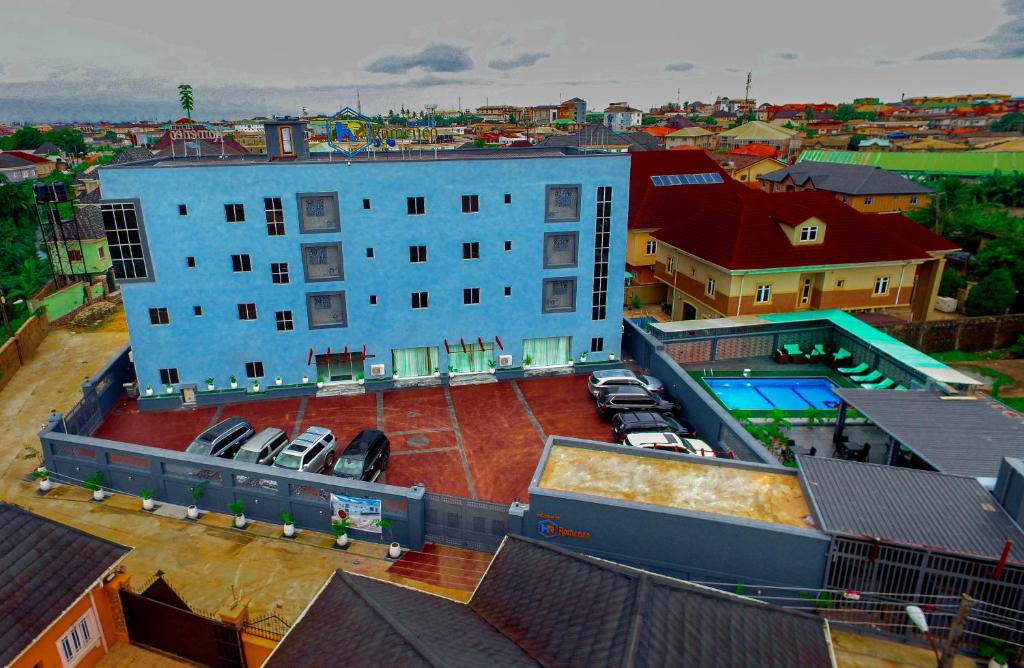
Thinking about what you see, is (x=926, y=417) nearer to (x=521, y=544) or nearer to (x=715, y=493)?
(x=715, y=493)

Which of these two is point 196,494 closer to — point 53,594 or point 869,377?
point 53,594

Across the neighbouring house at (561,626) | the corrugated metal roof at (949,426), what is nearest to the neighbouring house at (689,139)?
the corrugated metal roof at (949,426)

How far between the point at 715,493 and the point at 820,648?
25.4ft

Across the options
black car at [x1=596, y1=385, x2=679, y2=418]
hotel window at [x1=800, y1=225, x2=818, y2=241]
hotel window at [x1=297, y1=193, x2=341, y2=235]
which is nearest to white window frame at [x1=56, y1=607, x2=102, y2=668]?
hotel window at [x1=297, y1=193, x2=341, y2=235]

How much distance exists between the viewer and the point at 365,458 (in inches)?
1101

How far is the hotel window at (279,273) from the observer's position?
→ 117 feet

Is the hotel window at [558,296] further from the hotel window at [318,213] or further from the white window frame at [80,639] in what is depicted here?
the white window frame at [80,639]

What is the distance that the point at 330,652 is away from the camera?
13609mm

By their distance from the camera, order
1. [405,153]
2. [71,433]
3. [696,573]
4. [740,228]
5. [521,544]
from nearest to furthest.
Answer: [521,544] → [696,573] → [71,433] → [405,153] → [740,228]

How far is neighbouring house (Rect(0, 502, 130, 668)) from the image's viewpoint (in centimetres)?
1636

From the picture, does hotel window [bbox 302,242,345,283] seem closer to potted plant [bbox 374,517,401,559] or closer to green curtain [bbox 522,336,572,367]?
green curtain [bbox 522,336,572,367]

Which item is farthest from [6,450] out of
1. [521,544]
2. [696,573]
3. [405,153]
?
[696,573]

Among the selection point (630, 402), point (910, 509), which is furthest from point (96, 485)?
point (910, 509)

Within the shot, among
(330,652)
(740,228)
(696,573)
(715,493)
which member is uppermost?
(740,228)
